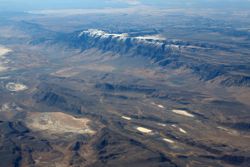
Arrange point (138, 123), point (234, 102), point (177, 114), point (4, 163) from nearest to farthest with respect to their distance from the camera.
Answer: point (4, 163), point (138, 123), point (177, 114), point (234, 102)

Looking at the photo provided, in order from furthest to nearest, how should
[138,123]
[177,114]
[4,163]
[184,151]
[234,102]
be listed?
[234,102] → [177,114] → [138,123] → [184,151] → [4,163]

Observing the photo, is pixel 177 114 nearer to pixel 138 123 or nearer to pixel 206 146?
pixel 138 123

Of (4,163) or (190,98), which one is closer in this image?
(4,163)

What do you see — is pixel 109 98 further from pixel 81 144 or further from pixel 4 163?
pixel 4 163

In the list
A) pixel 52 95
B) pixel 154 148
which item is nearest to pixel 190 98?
pixel 52 95

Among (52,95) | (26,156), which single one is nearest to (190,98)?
(52,95)

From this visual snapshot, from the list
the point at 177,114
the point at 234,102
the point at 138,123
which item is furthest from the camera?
the point at 234,102

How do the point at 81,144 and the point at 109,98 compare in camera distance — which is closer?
the point at 81,144

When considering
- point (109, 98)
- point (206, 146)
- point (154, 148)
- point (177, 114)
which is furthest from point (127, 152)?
point (109, 98)

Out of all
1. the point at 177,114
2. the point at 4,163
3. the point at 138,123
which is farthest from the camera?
the point at 177,114
